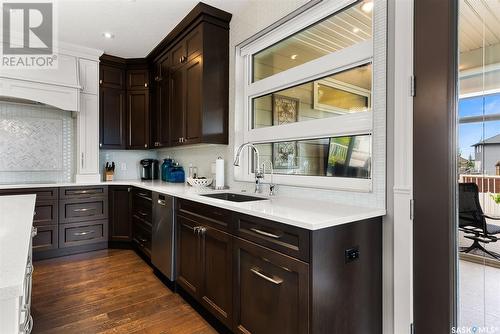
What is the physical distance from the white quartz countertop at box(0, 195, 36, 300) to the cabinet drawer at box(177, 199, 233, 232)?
1.03 metres

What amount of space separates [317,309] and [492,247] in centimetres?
90

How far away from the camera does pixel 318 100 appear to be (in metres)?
2.13

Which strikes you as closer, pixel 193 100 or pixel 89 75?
pixel 193 100

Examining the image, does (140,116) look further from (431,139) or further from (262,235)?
(431,139)

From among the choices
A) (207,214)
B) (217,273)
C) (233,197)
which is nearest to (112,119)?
(233,197)

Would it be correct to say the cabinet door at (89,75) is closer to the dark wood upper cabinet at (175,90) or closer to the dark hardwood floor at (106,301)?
the dark wood upper cabinet at (175,90)

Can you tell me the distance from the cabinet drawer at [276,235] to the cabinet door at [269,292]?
0.12 ft

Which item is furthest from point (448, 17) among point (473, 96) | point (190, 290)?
point (190, 290)

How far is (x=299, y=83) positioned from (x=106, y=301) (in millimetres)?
2452

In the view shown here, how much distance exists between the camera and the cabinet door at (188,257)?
84.0 inches

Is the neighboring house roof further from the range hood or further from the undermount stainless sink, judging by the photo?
the range hood

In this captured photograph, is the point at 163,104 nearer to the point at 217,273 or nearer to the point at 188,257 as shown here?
the point at 188,257

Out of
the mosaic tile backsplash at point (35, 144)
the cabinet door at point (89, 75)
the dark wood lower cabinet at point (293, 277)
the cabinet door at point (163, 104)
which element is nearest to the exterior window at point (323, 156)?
the dark wood lower cabinet at point (293, 277)

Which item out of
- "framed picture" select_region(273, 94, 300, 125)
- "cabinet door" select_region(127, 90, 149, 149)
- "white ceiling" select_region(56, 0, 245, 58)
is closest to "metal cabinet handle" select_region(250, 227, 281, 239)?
"framed picture" select_region(273, 94, 300, 125)
